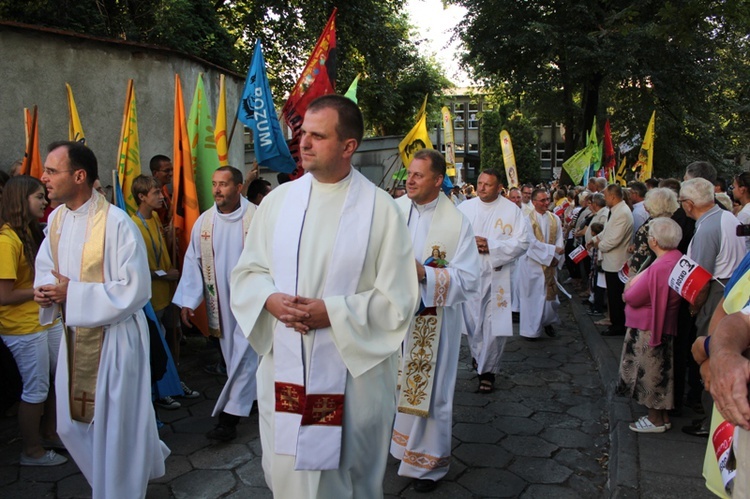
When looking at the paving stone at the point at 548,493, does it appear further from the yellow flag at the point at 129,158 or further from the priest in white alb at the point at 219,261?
the yellow flag at the point at 129,158

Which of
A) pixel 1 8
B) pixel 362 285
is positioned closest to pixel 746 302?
pixel 362 285

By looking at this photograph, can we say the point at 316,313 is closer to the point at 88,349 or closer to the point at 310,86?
the point at 88,349

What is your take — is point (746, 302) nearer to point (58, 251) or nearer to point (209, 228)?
point (58, 251)

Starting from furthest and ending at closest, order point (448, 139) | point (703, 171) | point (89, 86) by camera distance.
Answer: point (448, 139)
point (89, 86)
point (703, 171)

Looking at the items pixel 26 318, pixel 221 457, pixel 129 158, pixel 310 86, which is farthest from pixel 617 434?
pixel 129 158

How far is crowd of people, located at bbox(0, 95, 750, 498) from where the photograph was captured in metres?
2.64

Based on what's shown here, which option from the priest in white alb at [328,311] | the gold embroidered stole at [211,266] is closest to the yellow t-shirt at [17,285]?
the gold embroidered stole at [211,266]

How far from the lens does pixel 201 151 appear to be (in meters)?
6.86

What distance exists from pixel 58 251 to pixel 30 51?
546cm

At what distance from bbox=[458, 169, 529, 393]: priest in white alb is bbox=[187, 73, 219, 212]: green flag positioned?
278cm

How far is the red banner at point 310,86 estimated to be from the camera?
6996mm

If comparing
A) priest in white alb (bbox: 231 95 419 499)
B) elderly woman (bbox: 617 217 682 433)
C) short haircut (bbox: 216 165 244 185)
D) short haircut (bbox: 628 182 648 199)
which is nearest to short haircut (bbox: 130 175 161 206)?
short haircut (bbox: 216 165 244 185)

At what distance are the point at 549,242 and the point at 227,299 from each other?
531cm

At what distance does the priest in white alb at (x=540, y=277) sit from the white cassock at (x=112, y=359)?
534 centimetres
